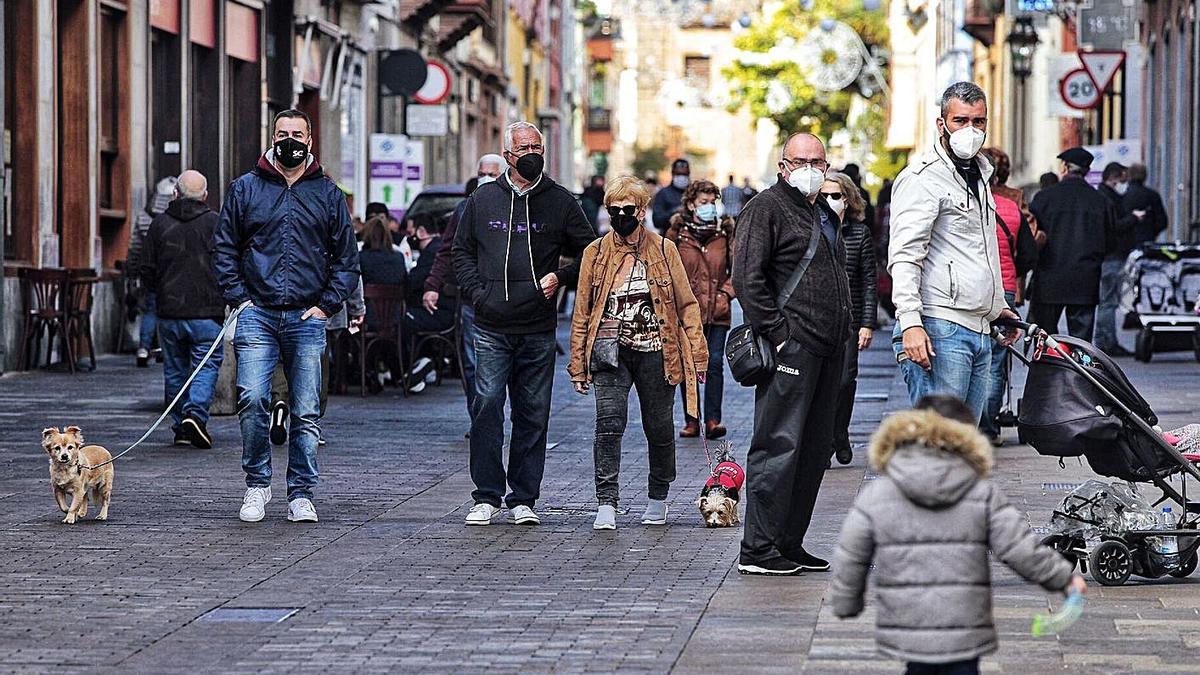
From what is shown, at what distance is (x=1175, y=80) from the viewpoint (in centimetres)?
3228

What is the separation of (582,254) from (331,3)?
78.5 feet

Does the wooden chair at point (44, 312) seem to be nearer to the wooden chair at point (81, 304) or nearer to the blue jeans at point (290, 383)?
the wooden chair at point (81, 304)

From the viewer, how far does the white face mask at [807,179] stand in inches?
346

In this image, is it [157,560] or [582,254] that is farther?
[582,254]

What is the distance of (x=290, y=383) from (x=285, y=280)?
52 cm

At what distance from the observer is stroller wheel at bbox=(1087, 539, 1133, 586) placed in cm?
850

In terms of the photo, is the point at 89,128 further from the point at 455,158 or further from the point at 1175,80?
the point at 455,158

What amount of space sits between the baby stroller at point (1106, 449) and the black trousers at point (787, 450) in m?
Answer: 0.79

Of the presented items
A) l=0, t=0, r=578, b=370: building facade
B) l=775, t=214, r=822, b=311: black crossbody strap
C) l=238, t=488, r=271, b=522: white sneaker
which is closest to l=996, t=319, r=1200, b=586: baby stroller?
l=775, t=214, r=822, b=311: black crossbody strap

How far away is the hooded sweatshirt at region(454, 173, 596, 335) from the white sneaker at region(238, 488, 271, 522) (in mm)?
1259

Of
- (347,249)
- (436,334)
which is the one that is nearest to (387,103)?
(436,334)

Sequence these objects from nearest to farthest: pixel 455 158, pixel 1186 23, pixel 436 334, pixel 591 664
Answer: pixel 591 664 → pixel 436 334 → pixel 1186 23 → pixel 455 158

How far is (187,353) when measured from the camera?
597 inches

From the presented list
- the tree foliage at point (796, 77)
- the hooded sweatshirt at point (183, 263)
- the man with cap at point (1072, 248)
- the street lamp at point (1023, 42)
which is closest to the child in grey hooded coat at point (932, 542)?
the hooded sweatshirt at point (183, 263)
